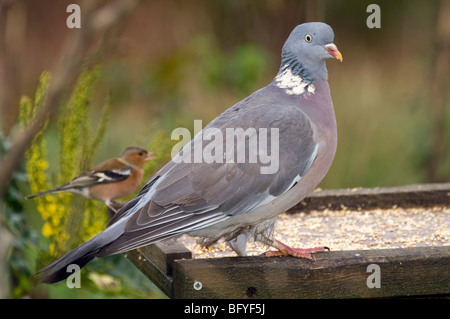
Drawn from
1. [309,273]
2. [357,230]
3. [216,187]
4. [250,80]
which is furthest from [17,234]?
[250,80]

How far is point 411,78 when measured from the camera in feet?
30.2

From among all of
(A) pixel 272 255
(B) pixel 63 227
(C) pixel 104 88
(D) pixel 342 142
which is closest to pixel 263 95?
(A) pixel 272 255

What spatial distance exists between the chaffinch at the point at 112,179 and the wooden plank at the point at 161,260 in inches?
28.8

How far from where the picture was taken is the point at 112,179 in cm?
466

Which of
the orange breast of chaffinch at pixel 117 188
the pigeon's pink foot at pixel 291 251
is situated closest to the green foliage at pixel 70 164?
the orange breast of chaffinch at pixel 117 188

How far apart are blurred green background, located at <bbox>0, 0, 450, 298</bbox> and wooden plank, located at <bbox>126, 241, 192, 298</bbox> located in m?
1.12

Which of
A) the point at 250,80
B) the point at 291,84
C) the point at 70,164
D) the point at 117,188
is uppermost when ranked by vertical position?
the point at 250,80

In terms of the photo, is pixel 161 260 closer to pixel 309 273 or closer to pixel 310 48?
pixel 309 273

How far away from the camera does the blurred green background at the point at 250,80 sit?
254 inches

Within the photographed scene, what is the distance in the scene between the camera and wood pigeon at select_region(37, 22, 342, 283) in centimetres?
332

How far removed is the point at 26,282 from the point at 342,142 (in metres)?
3.35

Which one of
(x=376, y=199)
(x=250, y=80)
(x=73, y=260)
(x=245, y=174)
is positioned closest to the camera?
(x=73, y=260)

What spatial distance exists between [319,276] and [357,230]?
98 centimetres

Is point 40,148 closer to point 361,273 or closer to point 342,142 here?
point 361,273
